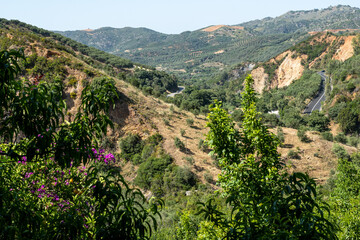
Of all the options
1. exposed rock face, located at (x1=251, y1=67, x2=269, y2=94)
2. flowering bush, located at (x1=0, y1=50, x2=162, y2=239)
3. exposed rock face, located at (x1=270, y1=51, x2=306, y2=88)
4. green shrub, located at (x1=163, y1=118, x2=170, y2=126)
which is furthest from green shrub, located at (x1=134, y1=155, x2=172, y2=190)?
exposed rock face, located at (x1=251, y1=67, x2=269, y2=94)

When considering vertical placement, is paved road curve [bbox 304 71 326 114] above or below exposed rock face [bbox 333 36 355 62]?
below

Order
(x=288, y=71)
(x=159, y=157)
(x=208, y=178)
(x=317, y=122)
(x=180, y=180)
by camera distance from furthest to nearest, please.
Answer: (x=288, y=71) → (x=317, y=122) → (x=159, y=157) → (x=208, y=178) → (x=180, y=180)

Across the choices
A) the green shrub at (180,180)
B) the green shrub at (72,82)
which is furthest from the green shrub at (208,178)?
the green shrub at (72,82)

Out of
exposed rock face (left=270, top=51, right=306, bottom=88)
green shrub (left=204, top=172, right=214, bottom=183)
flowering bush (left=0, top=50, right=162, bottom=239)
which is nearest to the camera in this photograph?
flowering bush (left=0, top=50, right=162, bottom=239)

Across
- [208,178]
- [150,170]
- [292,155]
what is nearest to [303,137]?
[292,155]

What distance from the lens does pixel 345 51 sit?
92000 mm

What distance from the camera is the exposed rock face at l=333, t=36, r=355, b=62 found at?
88.9 m

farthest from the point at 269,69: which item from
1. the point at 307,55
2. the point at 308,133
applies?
the point at 308,133

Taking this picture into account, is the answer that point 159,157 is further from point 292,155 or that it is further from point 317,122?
point 317,122

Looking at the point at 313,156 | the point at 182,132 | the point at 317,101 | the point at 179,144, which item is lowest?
the point at 313,156

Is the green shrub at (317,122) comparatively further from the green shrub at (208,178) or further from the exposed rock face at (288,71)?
Answer: the exposed rock face at (288,71)

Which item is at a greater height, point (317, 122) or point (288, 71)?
point (288, 71)

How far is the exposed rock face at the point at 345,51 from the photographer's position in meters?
88.9

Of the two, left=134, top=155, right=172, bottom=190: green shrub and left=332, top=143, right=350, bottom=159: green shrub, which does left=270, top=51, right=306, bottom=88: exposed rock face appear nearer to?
left=332, top=143, right=350, bottom=159: green shrub
